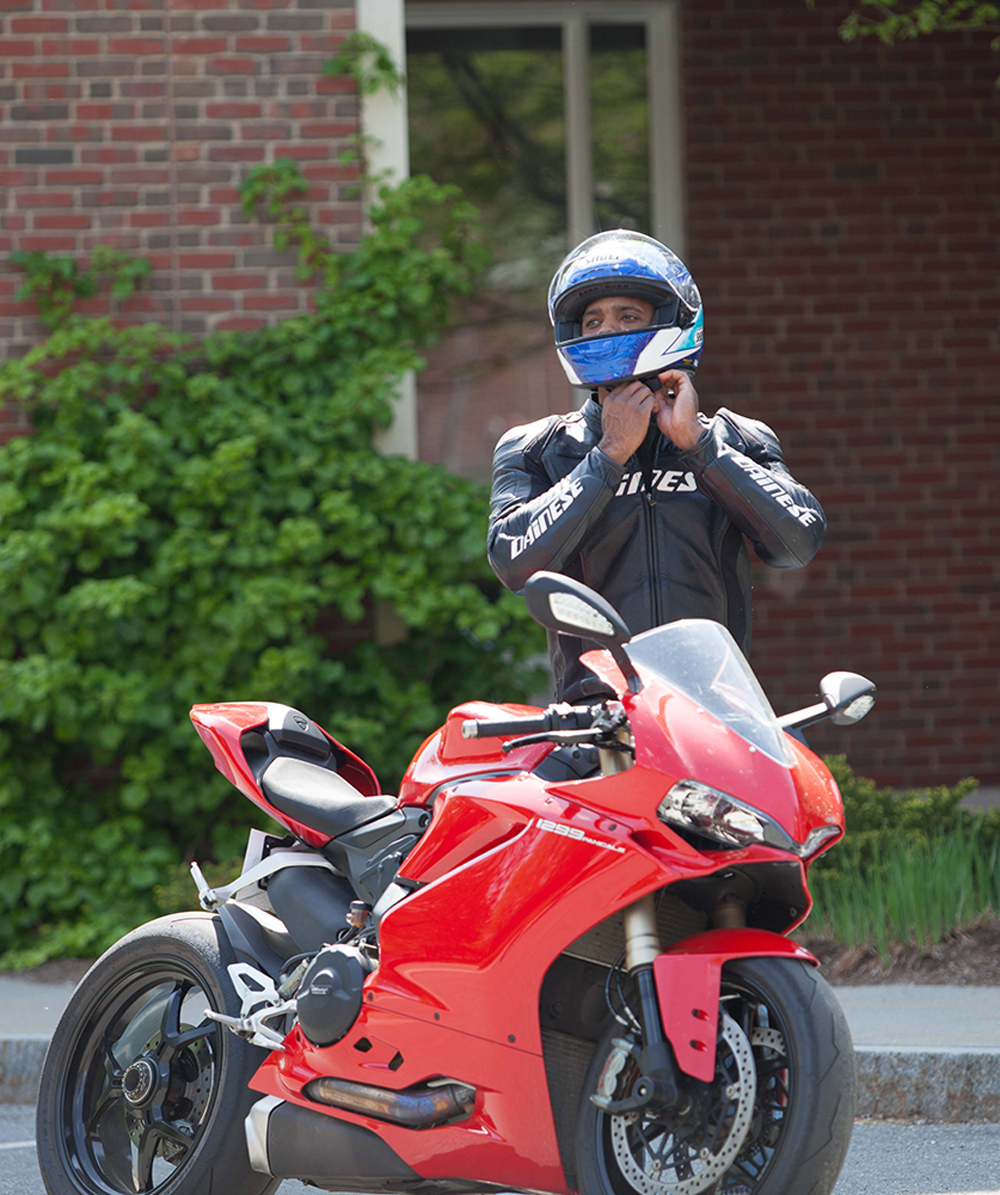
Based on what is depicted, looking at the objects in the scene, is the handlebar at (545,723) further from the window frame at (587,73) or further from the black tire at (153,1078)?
the window frame at (587,73)

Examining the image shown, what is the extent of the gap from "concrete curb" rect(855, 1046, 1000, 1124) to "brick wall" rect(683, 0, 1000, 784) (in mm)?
4523

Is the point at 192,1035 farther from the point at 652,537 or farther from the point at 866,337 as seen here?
the point at 866,337

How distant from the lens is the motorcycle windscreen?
2686mm

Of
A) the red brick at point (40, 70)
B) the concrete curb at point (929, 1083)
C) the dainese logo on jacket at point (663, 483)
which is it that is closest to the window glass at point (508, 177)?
the red brick at point (40, 70)

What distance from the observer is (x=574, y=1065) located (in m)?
2.83

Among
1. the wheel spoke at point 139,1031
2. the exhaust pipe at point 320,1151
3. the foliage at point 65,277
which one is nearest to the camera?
the exhaust pipe at point 320,1151

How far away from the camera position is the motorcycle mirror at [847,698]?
2.90m

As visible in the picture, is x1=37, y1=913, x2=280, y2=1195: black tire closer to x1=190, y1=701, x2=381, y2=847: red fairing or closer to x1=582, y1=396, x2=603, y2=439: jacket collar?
x1=190, y1=701, x2=381, y2=847: red fairing

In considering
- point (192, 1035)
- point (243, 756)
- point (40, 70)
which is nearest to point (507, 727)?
point (243, 756)

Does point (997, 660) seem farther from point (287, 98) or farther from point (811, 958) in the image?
point (811, 958)

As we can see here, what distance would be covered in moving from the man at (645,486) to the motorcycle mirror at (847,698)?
1.11 ft

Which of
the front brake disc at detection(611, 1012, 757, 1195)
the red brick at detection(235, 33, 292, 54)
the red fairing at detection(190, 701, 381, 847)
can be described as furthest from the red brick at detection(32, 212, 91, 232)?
the front brake disc at detection(611, 1012, 757, 1195)

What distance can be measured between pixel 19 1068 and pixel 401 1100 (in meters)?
2.75

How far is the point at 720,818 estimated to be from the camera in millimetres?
2594
